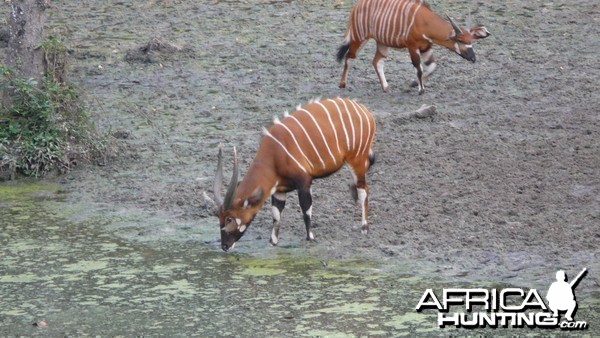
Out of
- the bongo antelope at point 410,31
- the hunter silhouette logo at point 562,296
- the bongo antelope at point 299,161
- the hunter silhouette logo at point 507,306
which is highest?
the bongo antelope at point 410,31

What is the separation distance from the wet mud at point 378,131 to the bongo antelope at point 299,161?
311 mm

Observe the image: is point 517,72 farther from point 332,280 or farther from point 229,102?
point 332,280

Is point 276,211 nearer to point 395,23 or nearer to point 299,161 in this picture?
point 299,161

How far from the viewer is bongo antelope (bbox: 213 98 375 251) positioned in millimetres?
8992

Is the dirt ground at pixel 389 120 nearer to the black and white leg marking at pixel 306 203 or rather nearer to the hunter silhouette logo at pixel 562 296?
the black and white leg marking at pixel 306 203

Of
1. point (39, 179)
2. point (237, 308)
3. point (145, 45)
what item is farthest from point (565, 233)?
point (145, 45)

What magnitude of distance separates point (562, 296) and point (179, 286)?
2.62 meters

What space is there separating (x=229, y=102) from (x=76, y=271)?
16.0 ft

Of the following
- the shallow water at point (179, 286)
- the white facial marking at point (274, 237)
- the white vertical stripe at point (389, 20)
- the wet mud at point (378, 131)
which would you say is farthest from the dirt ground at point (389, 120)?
the white vertical stripe at point (389, 20)

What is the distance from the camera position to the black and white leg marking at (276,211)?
927 centimetres

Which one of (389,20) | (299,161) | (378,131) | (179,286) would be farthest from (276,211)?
(389,20)

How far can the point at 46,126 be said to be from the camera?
11.4 metres

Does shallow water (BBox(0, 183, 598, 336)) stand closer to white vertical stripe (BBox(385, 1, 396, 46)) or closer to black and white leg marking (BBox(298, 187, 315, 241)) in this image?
black and white leg marking (BBox(298, 187, 315, 241))

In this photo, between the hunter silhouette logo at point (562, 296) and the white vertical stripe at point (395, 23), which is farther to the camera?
the white vertical stripe at point (395, 23)
